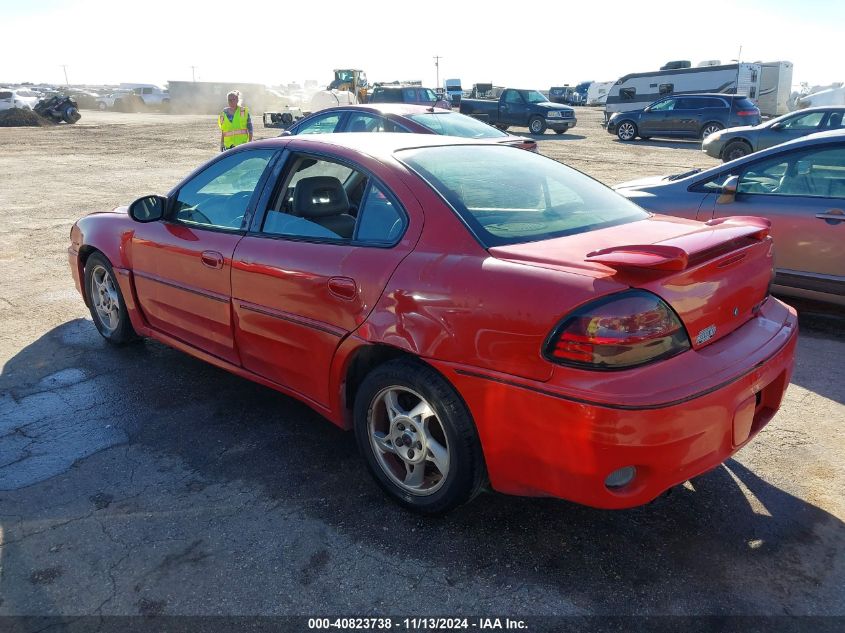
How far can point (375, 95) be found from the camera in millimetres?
24938

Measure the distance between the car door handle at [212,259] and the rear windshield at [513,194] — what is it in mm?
1174

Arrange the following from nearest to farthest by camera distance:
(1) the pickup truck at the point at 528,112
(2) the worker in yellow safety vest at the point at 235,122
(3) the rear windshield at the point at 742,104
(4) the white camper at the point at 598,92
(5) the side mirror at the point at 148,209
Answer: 1. (5) the side mirror at the point at 148,209
2. (2) the worker in yellow safety vest at the point at 235,122
3. (3) the rear windshield at the point at 742,104
4. (1) the pickup truck at the point at 528,112
5. (4) the white camper at the point at 598,92

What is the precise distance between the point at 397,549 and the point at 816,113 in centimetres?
1603

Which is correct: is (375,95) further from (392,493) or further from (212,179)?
(392,493)

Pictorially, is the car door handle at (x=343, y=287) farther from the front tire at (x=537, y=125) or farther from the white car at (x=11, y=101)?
the white car at (x=11, y=101)

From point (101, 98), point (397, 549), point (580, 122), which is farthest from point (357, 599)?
point (101, 98)

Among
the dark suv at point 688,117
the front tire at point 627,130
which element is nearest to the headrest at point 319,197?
the dark suv at point 688,117

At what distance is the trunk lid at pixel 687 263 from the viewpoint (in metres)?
2.42

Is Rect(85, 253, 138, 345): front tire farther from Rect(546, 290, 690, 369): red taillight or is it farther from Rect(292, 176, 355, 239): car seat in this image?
Rect(546, 290, 690, 369): red taillight

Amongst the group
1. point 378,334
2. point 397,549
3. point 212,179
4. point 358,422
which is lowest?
point 397,549

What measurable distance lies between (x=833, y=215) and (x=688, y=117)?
762 inches

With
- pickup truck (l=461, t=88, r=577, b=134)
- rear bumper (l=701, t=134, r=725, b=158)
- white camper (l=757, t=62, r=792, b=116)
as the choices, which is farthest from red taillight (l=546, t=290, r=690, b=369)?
white camper (l=757, t=62, r=792, b=116)

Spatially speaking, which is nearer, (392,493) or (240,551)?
(240,551)

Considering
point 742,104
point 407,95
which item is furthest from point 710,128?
point 407,95
